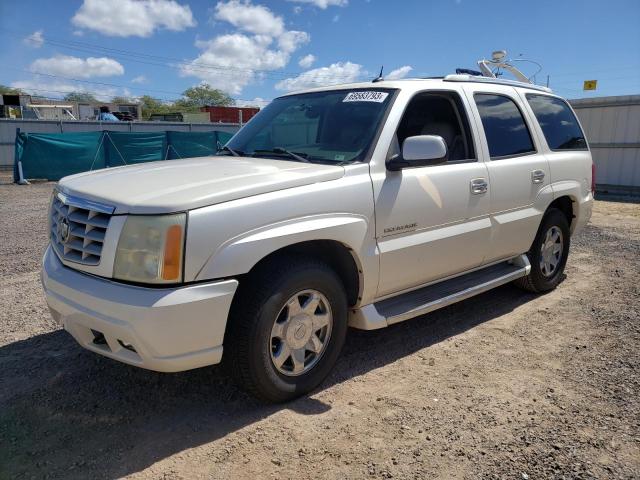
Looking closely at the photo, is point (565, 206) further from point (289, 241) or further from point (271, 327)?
point (271, 327)

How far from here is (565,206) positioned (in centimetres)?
554

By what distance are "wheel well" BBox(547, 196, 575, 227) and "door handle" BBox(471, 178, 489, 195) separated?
150cm

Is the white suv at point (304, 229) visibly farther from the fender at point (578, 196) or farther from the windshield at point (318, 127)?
the fender at point (578, 196)

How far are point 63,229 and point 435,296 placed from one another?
8.63 feet

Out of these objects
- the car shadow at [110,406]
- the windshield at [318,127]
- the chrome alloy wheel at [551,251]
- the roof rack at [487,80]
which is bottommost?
the car shadow at [110,406]

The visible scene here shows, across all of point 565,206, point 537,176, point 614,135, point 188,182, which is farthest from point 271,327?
point 614,135

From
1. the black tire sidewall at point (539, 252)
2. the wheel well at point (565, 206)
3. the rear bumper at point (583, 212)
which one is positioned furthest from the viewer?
the rear bumper at point (583, 212)

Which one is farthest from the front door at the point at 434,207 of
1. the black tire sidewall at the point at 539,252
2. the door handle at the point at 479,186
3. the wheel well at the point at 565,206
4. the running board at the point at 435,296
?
the wheel well at the point at 565,206

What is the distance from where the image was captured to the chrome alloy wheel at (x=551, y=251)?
5.27 m

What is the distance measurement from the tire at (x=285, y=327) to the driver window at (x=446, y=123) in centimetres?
153

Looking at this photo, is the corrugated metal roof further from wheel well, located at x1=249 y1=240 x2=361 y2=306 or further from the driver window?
wheel well, located at x1=249 y1=240 x2=361 y2=306

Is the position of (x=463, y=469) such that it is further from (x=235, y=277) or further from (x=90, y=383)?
(x=90, y=383)

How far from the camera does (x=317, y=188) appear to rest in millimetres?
3174

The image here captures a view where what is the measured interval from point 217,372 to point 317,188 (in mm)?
1515
